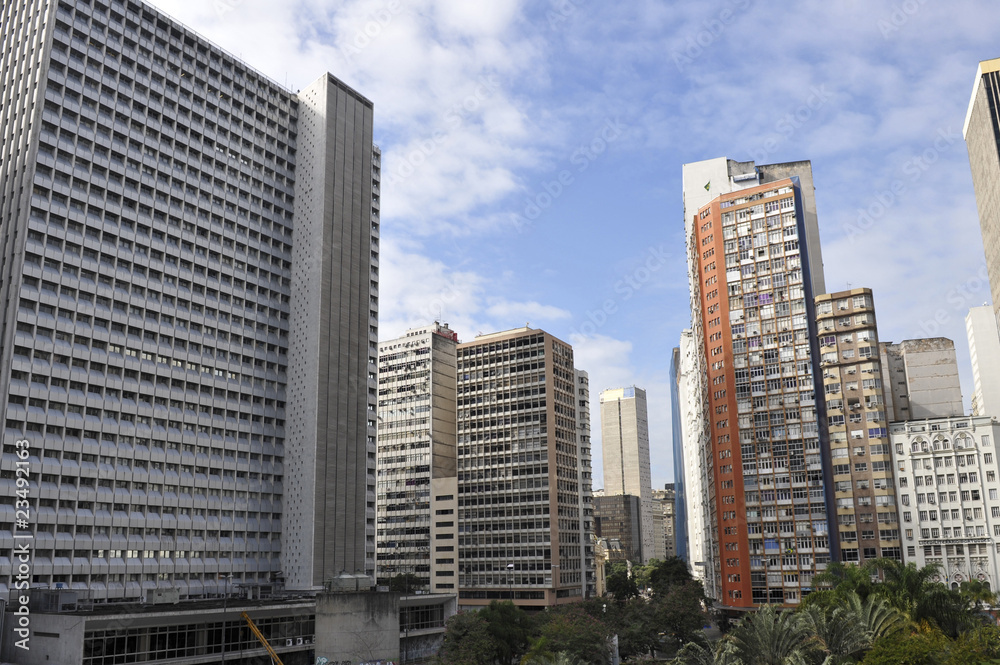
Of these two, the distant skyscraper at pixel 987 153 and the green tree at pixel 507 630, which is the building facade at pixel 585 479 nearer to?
the green tree at pixel 507 630

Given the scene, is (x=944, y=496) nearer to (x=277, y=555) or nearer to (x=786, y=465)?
(x=786, y=465)

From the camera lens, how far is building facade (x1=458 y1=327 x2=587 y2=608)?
6762 inches

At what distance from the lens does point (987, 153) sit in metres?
159

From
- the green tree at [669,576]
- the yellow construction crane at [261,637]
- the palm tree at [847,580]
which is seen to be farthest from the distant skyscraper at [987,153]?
the yellow construction crane at [261,637]

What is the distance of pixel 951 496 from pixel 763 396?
108 feet

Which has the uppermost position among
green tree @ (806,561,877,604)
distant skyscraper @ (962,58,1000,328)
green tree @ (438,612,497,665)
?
distant skyscraper @ (962,58,1000,328)

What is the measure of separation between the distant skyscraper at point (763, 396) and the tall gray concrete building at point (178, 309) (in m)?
63.5

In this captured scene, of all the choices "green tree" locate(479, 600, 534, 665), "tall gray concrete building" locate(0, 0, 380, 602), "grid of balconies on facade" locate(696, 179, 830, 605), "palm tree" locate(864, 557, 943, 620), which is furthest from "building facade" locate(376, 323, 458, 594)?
"palm tree" locate(864, 557, 943, 620)

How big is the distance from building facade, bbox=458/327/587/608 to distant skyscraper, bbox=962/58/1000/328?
9149cm

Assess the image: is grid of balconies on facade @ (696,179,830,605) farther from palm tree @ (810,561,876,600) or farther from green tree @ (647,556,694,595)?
palm tree @ (810,561,876,600)

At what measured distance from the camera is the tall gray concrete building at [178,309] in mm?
99938

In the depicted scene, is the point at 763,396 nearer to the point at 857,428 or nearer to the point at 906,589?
the point at 857,428

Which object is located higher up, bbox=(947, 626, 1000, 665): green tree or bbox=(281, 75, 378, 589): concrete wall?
bbox=(281, 75, 378, 589): concrete wall

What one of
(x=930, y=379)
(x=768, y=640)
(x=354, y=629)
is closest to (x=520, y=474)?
(x=930, y=379)
